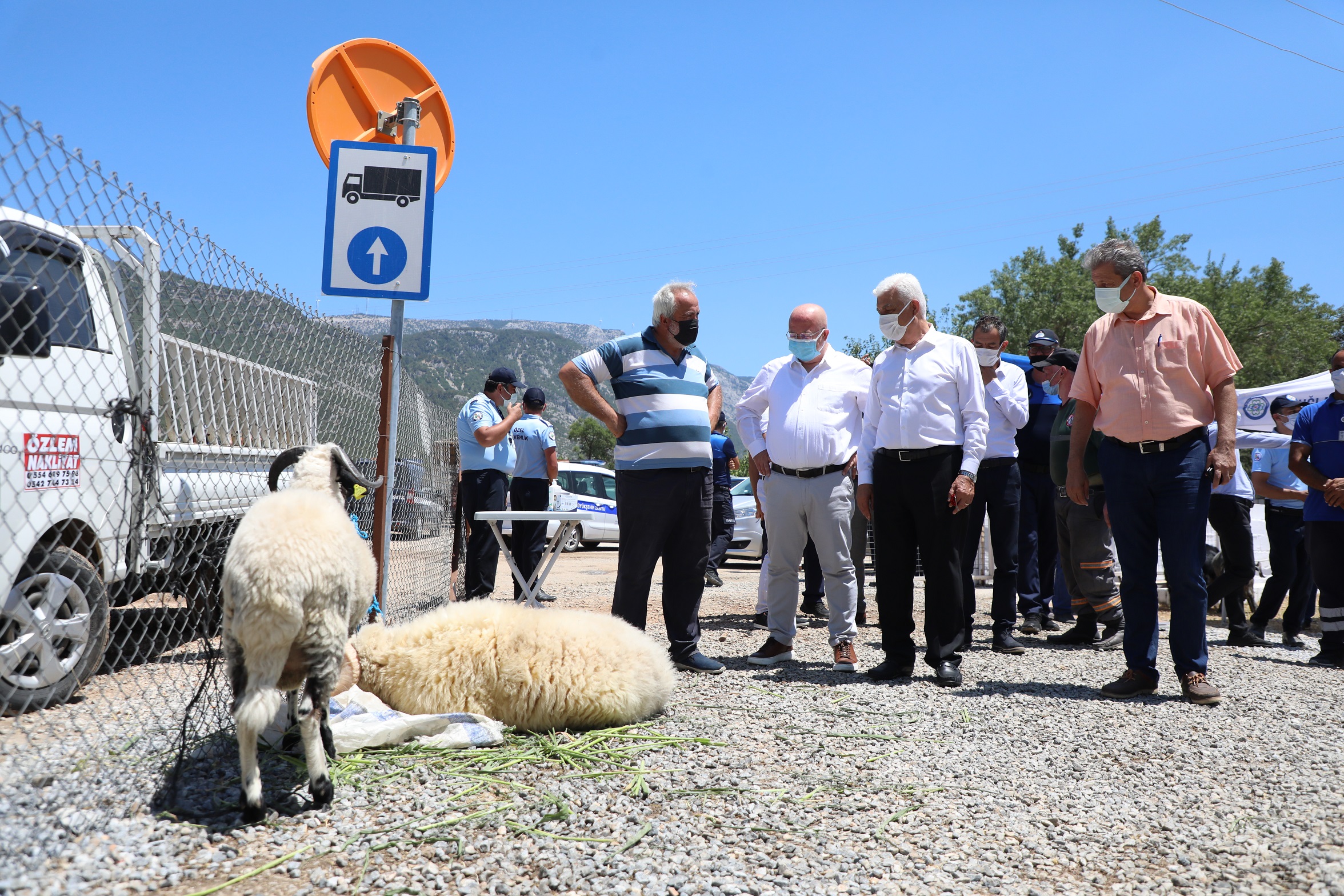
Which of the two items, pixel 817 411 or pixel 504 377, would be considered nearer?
pixel 817 411

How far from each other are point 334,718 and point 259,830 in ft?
2.97

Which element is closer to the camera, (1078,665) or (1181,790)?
(1181,790)

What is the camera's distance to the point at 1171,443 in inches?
187

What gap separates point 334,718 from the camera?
3.58 meters

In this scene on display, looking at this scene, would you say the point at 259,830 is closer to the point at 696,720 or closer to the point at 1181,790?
the point at 696,720

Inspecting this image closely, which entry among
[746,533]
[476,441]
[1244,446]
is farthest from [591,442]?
[476,441]

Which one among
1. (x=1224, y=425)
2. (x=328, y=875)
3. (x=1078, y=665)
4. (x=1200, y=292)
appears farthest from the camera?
(x=1200, y=292)

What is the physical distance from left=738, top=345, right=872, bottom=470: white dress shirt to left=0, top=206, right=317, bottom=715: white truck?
3349 mm

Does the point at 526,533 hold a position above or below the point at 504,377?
below

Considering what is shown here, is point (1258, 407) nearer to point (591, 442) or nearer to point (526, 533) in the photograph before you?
point (526, 533)

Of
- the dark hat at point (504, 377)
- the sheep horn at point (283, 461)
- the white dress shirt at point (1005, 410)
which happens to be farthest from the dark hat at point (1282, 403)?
the sheep horn at point (283, 461)

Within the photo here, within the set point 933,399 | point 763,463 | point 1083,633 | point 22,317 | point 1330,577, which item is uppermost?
point 22,317

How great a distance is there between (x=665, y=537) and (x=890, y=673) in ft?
5.42

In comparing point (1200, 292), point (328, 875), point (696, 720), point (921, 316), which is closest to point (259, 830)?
point (328, 875)
